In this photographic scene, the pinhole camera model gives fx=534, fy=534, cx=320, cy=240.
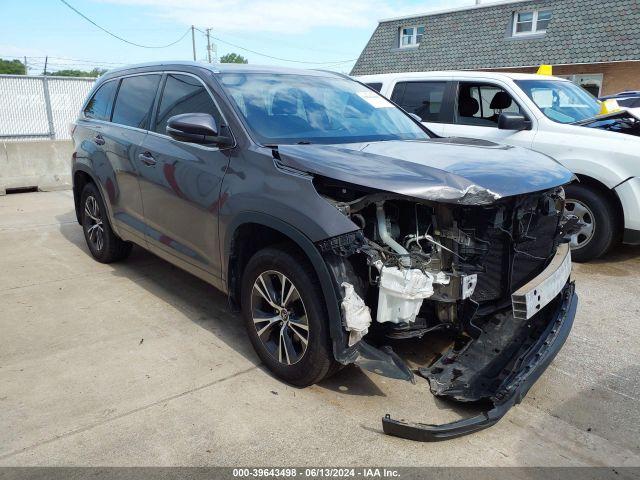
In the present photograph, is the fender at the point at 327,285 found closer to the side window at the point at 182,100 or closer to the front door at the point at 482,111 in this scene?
the side window at the point at 182,100

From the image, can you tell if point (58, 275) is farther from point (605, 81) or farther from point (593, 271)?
point (605, 81)

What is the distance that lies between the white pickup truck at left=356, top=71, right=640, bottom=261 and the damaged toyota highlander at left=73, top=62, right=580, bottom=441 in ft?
7.52

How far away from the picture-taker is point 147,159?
165 inches

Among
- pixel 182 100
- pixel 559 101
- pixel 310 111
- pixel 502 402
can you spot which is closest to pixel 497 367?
pixel 502 402

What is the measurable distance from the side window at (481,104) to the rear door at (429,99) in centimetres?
15

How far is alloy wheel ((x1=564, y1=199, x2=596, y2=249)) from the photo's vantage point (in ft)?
18.4

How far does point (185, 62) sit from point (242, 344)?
2.23m

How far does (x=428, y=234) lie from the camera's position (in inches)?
110

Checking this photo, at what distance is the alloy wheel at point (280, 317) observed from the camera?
307cm

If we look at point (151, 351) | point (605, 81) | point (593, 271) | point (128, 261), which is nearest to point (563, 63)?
point (605, 81)

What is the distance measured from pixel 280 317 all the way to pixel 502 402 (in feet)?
4.29

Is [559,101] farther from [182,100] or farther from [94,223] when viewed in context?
[94,223]

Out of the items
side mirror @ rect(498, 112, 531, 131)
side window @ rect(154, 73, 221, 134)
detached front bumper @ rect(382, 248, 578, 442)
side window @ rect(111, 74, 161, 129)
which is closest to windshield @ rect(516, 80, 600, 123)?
side mirror @ rect(498, 112, 531, 131)

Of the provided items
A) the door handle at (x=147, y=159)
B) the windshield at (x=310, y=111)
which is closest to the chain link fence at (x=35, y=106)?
the door handle at (x=147, y=159)
